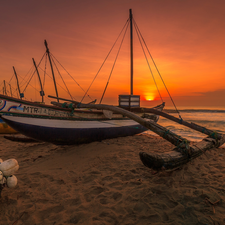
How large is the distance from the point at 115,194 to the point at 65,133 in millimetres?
3999

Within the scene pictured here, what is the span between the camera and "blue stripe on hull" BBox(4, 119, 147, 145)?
611 centimetres

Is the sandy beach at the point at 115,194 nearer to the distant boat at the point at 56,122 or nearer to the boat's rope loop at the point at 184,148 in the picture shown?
the boat's rope loop at the point at 184,148

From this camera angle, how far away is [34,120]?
6.04m

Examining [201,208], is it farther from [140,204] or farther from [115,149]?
[115,149]

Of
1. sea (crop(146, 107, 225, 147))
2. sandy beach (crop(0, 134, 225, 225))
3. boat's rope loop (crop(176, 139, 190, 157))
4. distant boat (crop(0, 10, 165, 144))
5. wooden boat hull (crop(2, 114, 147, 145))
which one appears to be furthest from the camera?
sea (crop(146, 107, 225, 147))

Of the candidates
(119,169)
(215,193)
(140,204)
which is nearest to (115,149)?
(119,169)

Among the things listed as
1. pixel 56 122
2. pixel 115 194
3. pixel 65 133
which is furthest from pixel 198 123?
pixel 115 194

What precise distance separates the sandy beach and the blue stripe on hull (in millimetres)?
1389

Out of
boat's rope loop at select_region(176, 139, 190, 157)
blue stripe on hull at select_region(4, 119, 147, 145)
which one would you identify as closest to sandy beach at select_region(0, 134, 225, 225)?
boat's rope loop at select_region(176, 139, 190, 157)

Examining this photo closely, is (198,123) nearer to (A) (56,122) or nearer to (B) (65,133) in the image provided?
(B) (65,133)

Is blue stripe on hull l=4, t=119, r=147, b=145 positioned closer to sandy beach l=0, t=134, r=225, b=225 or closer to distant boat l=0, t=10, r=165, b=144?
distant boat l=0, t=10, r=165, b=144

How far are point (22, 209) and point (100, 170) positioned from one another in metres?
2.29

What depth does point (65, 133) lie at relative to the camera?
6676 mm

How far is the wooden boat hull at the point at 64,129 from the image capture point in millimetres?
5977
